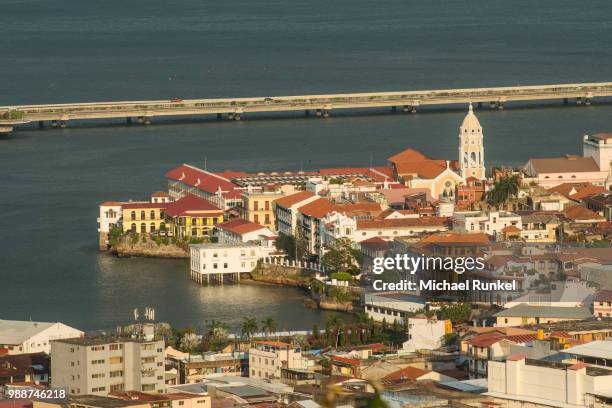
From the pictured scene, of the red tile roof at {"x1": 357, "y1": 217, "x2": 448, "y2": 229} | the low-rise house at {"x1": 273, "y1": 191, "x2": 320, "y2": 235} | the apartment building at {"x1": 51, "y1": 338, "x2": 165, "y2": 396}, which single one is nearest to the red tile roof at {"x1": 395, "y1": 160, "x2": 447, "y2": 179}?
the low-rise house at {"x1": 273, "y1": 191, "x2": 320, "y2": 235}

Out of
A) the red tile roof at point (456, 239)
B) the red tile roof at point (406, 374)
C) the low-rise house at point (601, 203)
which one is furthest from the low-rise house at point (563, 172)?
the red tile roof at point (406, 374)

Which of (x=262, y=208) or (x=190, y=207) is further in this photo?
(x=190, y=207)

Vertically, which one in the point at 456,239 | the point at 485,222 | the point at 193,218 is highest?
the point at 193,218

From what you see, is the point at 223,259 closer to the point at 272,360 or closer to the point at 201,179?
the point at 201,179

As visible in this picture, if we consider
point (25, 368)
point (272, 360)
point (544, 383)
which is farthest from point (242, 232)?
point (544, 383)

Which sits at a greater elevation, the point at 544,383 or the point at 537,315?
the point at 537,315

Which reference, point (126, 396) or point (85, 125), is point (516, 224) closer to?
point (126, 396)

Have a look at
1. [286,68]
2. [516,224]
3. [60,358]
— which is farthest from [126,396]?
[286,68]
